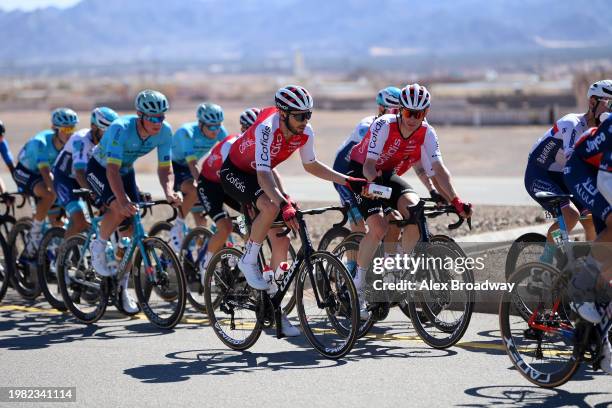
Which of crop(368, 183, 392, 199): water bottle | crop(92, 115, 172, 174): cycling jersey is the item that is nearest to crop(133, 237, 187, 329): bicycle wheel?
crop(92, 115, 172, 174): cycling jersey

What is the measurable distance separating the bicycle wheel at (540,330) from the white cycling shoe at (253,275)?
208 cm

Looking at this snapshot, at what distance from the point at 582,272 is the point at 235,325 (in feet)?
10.6

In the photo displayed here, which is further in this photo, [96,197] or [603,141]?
[96,197]

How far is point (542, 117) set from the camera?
148 feet

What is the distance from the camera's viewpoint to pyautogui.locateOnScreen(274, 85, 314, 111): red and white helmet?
320 inches

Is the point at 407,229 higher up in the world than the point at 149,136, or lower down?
lower down

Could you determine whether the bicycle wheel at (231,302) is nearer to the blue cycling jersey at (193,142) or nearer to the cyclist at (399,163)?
the cyclist at (399,163)

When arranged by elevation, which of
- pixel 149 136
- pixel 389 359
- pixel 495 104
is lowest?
pixel 389 359

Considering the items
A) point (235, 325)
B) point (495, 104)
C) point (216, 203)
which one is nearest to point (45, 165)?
point (216, 203)

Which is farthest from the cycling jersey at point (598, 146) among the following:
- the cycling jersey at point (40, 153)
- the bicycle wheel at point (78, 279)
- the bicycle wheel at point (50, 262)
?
the cycling jersey at point (40, 153)

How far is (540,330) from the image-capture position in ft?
23.0

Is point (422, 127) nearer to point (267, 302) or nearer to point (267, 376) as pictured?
point (267, 302)

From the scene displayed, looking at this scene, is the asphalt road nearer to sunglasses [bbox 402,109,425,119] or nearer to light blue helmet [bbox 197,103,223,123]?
sunglasses [bbox 402,109,425,119]

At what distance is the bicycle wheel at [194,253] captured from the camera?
10773 mm
